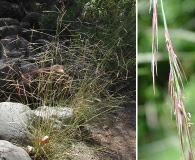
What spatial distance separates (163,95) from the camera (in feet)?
4.50

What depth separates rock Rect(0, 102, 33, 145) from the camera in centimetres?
222

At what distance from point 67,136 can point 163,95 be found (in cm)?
101

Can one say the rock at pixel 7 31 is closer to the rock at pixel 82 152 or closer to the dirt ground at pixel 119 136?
the dirt ground at pixel 119 136

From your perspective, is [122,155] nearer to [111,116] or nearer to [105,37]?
[111,116]

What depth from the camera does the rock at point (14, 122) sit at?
7.28 ft

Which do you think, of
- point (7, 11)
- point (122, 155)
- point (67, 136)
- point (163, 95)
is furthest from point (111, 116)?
point (7, 11)

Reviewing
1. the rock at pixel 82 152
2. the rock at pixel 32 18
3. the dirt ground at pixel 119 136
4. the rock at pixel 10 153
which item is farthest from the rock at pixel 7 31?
the rock at pixel 10 153

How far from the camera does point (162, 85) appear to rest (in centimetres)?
139

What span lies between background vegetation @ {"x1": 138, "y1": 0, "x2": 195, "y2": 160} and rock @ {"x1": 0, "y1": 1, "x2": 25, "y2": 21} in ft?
11.4

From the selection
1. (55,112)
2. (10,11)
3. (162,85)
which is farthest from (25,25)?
(162,85)

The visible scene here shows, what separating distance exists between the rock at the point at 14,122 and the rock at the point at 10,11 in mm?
2432

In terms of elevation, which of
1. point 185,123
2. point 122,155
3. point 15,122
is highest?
point 185,123

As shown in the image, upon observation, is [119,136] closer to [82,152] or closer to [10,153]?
[82,152]

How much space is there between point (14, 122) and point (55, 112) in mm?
228
